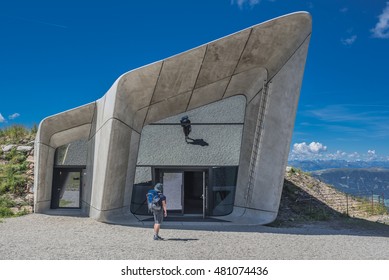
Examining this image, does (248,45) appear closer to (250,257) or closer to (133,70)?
(133,70)

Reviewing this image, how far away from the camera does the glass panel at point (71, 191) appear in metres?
17.1

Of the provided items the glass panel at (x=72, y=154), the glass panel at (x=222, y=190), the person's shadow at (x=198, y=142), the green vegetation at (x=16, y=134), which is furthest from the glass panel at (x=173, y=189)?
the green vegetation at (x=16, y=134)

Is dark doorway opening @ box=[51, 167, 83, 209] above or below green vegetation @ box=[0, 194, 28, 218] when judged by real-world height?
above

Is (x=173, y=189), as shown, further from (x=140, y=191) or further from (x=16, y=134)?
(x=16, y=134)

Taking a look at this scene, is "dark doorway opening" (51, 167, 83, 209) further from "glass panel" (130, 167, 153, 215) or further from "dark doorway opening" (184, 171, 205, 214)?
"dark doorway opening" (184, 171, 205, 214)

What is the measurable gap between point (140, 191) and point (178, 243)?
18.1 feet

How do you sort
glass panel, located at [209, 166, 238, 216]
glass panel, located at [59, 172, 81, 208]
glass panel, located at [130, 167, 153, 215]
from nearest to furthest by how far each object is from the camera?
glass panel, located at [130, 167, 153, 215] < glass panel, located at [209, 166, 238, 216] < glass panel, located at [59, 172, 81, 208]

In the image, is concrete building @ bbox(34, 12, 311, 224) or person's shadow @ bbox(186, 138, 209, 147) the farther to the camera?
person's shadow @ bbox(186, 138, 209, 147)

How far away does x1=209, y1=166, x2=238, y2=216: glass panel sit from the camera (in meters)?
14.2

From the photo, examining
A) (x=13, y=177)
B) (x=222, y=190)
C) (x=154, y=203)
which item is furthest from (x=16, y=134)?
(x=154, y=203)

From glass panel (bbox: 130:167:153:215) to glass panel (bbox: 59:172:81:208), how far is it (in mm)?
4774

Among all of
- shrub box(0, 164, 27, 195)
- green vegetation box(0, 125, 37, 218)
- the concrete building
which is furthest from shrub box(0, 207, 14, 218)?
shrub box(0, 164, 27, 195)

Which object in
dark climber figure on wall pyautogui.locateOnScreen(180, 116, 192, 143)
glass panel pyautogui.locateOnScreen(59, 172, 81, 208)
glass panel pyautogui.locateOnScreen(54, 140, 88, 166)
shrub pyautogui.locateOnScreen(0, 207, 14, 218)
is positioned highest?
dark climber figure on wall pyautogui.locateOnScreen(180, 116, 192, 143)
